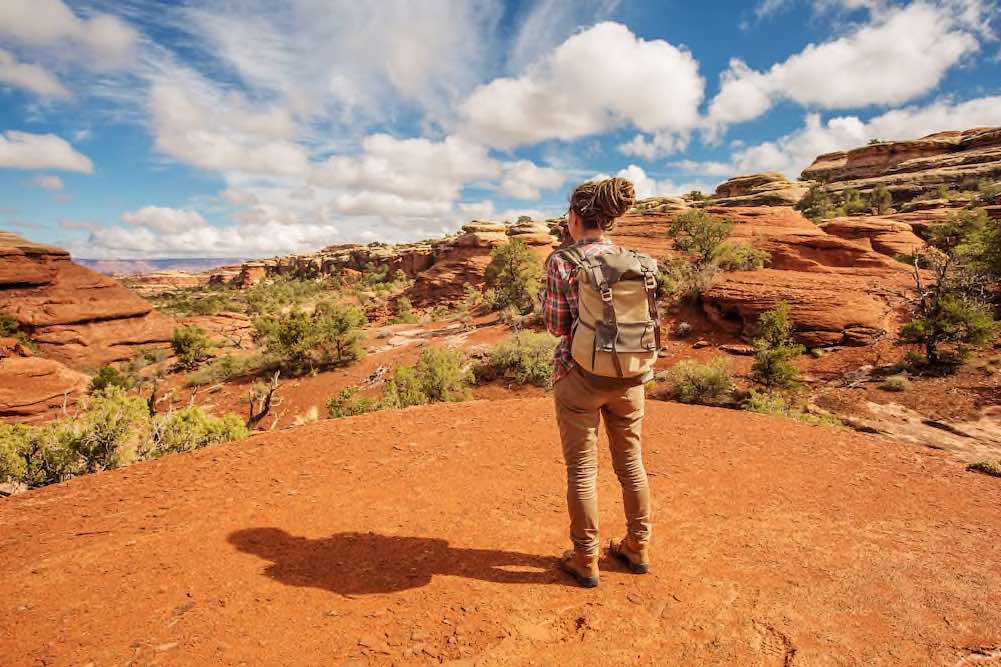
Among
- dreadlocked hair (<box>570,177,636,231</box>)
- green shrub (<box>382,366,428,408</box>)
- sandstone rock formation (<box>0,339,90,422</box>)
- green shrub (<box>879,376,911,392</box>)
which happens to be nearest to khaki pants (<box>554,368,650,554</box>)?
dreadlocked hair (<box>570,177,636,231</box>)

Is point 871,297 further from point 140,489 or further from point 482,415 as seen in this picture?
point 140,489

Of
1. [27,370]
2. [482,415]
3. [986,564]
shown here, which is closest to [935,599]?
[986,564]

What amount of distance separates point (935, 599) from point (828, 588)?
1.69 ft

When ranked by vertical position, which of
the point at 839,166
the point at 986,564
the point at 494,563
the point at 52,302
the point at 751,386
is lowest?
the point at 751,386

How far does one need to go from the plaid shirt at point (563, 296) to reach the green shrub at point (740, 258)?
18.7 metres

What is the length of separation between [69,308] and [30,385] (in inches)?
537

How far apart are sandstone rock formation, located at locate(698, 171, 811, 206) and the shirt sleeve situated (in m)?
38.5

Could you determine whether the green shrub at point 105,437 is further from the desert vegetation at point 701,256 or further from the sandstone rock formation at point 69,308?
the sandstone rock formation at point 69,308

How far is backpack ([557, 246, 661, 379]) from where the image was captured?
2055mm

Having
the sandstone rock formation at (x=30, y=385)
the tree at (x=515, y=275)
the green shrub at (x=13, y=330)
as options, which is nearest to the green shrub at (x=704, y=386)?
the tree at (x=515, y=275)

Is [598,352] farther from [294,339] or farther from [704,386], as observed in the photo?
[294,339]

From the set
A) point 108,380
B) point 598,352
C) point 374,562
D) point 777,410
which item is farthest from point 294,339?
point 598,352

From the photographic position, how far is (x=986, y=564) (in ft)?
9.11

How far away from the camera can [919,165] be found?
36.6 metres
